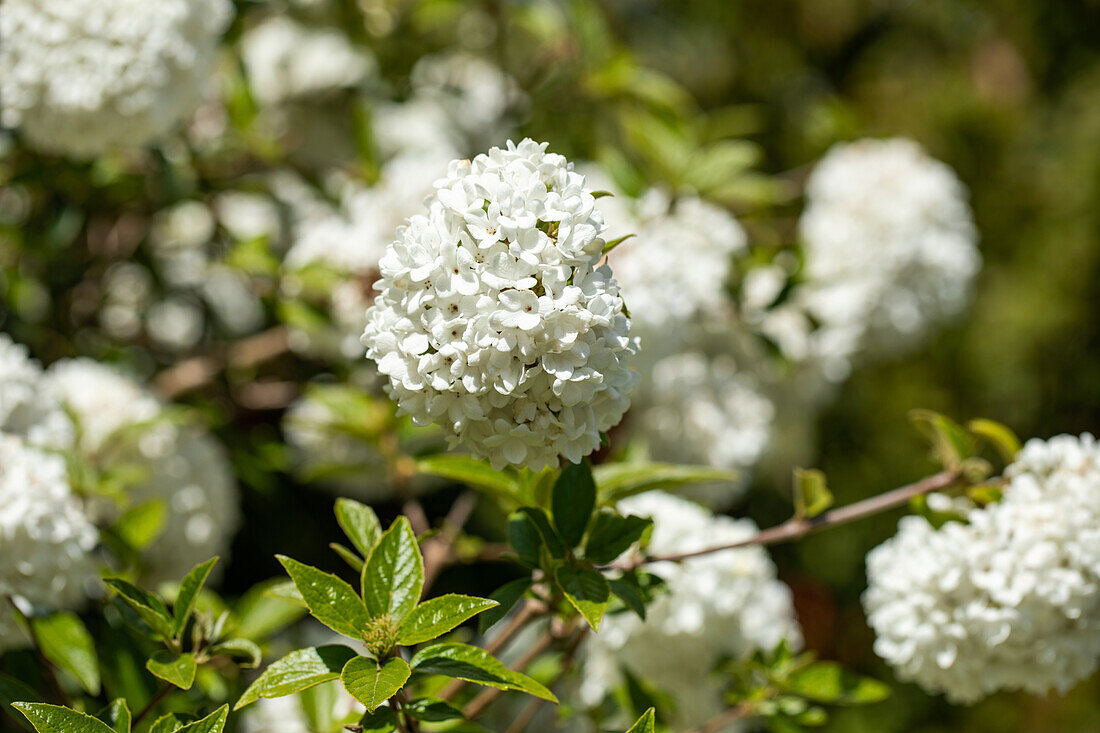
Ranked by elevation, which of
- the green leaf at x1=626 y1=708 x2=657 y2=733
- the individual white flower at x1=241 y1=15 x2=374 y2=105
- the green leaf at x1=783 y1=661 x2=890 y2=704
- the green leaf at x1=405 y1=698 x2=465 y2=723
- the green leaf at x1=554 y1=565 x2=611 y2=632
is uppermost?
the individual white flower at x1=241 y1=15 x2=374 y2=105

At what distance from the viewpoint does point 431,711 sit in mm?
→ 736

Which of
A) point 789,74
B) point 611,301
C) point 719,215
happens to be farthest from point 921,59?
point 611,301

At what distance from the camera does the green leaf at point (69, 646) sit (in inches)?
35.3

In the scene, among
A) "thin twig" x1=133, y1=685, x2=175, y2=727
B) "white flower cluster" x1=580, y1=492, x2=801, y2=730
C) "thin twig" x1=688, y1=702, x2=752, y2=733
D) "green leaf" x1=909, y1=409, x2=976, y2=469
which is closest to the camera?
"thin twig" x1=133, y1=685, x2=175, y2=727

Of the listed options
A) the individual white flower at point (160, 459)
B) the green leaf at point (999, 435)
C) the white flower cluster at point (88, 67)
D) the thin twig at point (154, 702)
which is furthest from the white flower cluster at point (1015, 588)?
the white flower cluster at point (88, 67)

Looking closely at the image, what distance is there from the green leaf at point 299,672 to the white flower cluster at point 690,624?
0.57 m

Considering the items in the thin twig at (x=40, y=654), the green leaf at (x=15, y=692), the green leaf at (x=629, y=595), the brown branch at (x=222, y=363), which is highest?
the green leaf at (x=629, y=595)

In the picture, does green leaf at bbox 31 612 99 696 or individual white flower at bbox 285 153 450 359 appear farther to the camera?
individual white flower at bbox 285 153 450 359

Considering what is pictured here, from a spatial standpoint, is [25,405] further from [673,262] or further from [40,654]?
[673,262]

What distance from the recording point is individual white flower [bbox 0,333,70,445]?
1131 mm

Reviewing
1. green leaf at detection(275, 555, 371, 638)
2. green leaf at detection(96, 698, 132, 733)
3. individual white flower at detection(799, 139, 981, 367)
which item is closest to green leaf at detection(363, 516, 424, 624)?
green leaf at detection(275, 555, 371, 638)

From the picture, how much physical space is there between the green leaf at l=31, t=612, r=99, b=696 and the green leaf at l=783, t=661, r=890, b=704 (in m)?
0.78

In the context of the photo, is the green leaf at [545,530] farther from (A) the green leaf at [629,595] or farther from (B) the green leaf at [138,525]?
(B) the green leaf at [138,525]

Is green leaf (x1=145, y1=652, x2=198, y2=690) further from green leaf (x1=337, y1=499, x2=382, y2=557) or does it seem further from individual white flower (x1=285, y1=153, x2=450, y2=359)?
individual white flower (x1=285, y1=153, x2=450, y2=359)
